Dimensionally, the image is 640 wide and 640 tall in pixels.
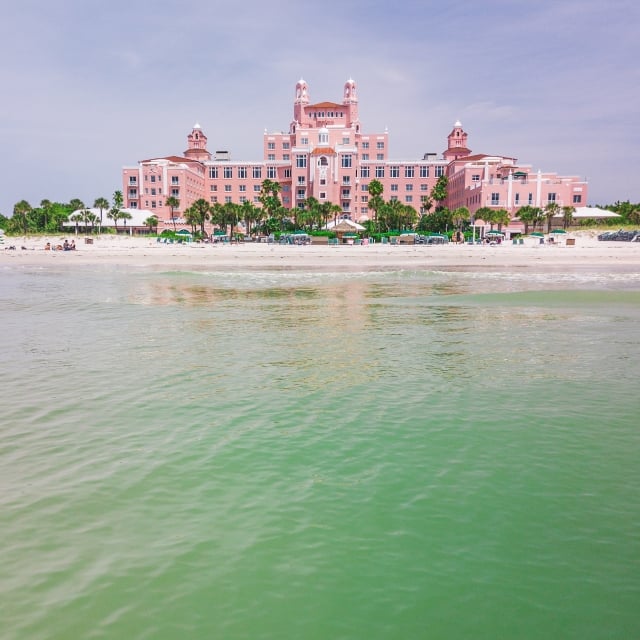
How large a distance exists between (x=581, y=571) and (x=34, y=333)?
17.6m

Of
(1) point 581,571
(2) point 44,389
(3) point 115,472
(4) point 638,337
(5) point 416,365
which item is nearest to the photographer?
(1) point 581,571

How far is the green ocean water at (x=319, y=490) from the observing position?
16.7ft

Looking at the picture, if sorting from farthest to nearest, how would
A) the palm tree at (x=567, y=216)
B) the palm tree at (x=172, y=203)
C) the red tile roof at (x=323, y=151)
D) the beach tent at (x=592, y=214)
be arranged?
the red tile roof at (x=323, y=151)
the palm tree at (x=172, y=203)
the beach tent at (x=592, y=214)
the palm tree at (x=567, y=216)

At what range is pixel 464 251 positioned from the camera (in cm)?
7000

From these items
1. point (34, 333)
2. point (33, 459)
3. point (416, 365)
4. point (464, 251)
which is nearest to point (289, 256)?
point (464, 251)

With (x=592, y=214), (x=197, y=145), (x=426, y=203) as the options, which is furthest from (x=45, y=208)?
(x=592, y=214)

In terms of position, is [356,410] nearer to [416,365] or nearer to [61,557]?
[416,365]

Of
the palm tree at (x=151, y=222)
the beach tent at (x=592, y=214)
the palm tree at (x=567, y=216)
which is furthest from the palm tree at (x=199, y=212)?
the beach tent at (x=592, y=214)

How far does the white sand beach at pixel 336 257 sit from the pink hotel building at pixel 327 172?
1251 inches

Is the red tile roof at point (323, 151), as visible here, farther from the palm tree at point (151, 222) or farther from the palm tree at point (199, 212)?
the palm tree at point (151, 222)

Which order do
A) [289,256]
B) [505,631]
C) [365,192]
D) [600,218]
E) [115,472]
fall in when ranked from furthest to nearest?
[365,192] → [600,218] → [289,256] → [115,472] → [505,631]

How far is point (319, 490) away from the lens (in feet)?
23.8

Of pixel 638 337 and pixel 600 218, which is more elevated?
pixel 600 218

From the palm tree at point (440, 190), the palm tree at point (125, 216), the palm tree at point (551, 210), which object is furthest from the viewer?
the palm tree at point (440, 190)
